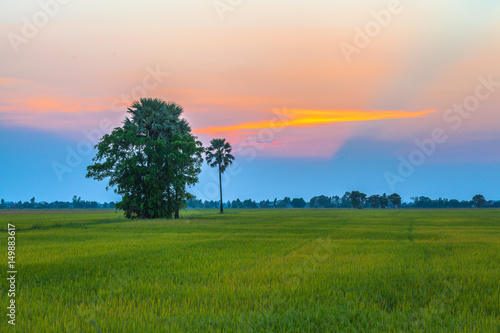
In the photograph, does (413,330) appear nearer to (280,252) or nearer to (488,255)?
(280,252)

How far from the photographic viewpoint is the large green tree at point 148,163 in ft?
174

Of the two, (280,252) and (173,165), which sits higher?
(173,165)

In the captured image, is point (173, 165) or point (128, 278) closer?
point (128, 278)

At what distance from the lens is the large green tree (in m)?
53.0

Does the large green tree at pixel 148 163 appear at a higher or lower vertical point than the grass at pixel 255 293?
higher

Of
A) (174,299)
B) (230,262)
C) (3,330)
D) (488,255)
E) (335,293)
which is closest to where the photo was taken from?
(3,330)

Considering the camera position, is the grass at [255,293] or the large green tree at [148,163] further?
the large green tree at [148,163]

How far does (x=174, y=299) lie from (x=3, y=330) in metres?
3.33

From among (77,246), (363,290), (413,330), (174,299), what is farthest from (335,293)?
(77,246)

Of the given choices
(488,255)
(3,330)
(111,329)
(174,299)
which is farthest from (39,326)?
(488,255)

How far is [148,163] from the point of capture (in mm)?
54844

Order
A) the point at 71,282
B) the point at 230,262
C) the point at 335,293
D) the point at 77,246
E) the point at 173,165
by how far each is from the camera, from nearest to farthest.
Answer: the point at 335,293 → the point at 71,282 → the point at 230,262 → the point at 77,246 → the point at 173,165

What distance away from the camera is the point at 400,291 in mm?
9883

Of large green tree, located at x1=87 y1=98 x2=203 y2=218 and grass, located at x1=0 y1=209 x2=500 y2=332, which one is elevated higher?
large green tree, located at x1=87 y1=98 x2=203 y2=218
